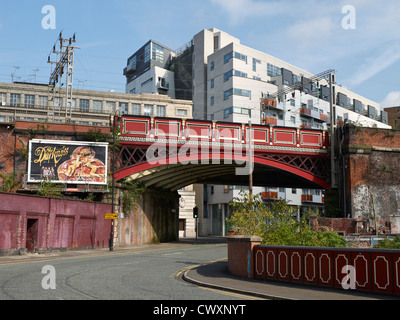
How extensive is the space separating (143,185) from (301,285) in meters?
28.9

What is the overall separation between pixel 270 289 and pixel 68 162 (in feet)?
88.8

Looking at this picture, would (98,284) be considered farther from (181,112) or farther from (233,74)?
(181,112)

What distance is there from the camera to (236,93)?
75.1m

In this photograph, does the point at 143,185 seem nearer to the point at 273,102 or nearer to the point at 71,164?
the point at 71,164

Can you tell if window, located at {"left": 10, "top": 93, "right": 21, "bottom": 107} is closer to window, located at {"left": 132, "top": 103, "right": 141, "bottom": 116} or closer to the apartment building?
the apartment building

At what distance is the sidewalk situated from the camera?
464 inches

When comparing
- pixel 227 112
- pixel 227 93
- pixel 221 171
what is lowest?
pixel 221 171

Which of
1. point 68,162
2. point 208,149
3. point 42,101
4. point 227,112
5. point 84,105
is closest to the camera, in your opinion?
point 68,162

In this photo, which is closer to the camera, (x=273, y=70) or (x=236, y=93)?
(x=236, y=93)

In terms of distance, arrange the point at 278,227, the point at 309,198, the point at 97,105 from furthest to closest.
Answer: the point at 97,105 < the point at 309,198 < the point at 278,227

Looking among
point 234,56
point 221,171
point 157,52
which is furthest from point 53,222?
point 157,52

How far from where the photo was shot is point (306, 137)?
1725 inches

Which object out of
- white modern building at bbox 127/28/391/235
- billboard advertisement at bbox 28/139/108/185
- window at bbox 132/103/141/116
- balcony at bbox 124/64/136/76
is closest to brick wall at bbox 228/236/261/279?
billboard advertisement at bbox 28/139/108/185

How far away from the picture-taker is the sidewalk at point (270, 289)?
11789 millimetres
